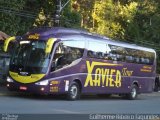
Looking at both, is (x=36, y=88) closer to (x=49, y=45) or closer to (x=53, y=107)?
(x=49, y=45)

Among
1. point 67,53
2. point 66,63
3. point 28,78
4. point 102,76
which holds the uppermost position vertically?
point 67,53

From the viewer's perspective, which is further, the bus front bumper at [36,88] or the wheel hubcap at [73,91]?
the wheel hubcap at [73,91]

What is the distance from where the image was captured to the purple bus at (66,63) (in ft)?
80.3

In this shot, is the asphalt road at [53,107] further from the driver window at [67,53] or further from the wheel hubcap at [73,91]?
the driver window at [67,53]

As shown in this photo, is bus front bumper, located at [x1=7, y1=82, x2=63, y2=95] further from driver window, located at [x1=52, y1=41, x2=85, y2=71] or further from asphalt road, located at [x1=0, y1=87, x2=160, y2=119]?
driver window, located at [x1=52, y1=41, x2=85, y2=71]

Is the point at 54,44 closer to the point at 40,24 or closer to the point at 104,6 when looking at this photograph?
the point at 40,24

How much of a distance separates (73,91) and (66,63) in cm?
171

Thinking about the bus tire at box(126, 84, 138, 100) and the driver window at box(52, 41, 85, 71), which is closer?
the driver window at box(52, 41, 85, 71)

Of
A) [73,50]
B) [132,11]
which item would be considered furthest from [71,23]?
[73,50]

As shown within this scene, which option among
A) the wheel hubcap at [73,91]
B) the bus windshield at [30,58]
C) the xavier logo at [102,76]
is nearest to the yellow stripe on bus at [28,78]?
the bus windshield at [30,58]

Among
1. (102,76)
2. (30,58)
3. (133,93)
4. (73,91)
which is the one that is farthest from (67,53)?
(133,93)

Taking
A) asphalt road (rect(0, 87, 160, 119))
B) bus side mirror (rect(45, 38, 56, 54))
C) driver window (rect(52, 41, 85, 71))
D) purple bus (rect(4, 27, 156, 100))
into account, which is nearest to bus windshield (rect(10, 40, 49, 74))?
purple bus (rect(4, 27, 156, 100))

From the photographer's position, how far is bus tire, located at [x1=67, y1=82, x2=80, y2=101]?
1022 inches

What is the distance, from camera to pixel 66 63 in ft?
83.6
